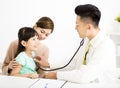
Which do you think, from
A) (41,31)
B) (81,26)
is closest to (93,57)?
(81,26)

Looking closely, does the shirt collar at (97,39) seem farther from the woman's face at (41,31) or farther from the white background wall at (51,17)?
the white background wall at (51,17)

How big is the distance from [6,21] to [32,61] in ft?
3.37

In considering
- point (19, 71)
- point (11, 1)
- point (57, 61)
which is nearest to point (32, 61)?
point (19, 71)

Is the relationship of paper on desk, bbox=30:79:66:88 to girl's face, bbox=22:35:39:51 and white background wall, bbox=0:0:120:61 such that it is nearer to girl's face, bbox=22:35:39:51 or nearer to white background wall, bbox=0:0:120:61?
girl's face, bbox=22:35:39:51

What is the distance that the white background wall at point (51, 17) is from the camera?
273 cm

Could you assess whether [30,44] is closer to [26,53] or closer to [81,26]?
[26,53]

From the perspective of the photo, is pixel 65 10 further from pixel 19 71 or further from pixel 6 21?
pixel 19 71

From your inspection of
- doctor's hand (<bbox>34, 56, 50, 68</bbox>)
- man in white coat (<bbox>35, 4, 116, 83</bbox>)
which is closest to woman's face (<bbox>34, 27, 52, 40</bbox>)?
doctor's hand (<bbox>34, 56, 50, 68</bbox>)

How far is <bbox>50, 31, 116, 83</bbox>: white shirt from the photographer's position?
149cm

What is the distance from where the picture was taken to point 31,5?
2.73 metres

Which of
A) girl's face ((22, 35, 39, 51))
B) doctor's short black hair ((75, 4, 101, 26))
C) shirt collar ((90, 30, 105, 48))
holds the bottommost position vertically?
→ girl's face ((22, 35, 39, 51))

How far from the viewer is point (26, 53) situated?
1.84 m

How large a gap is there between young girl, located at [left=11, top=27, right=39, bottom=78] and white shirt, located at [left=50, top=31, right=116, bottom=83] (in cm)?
30

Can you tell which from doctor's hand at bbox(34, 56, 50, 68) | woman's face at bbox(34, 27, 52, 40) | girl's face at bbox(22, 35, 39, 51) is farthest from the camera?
woman's face at bbox(34, 27, 52, 40)
